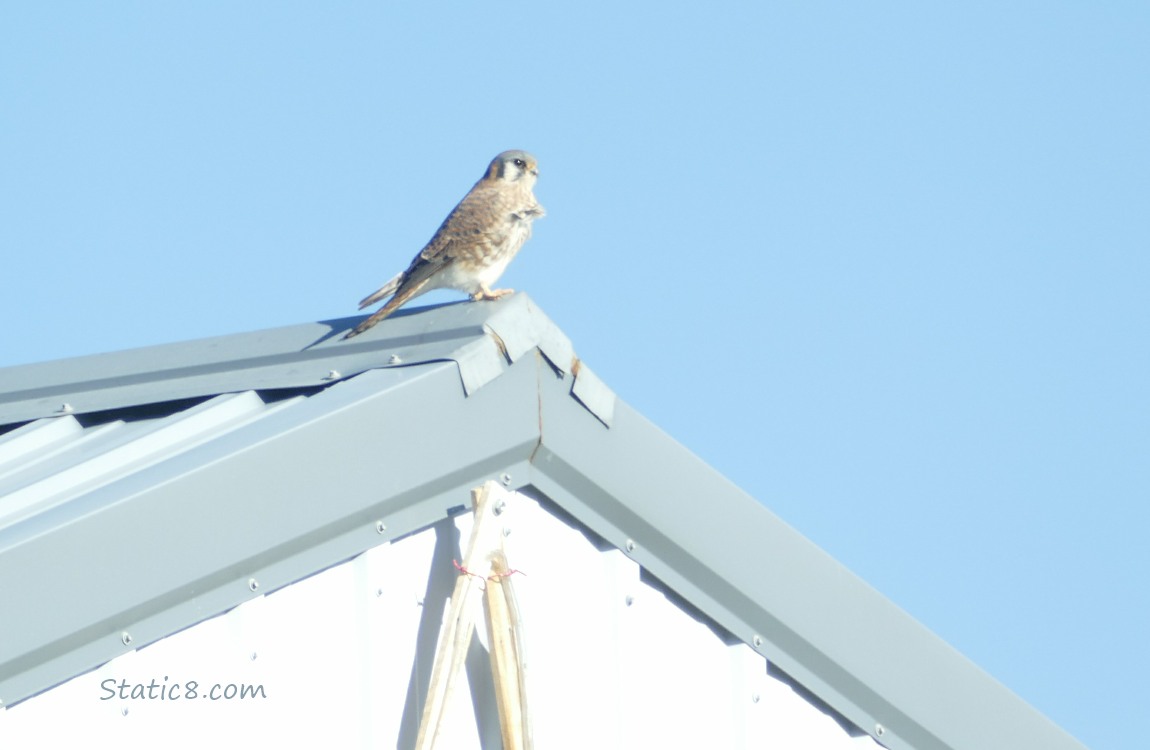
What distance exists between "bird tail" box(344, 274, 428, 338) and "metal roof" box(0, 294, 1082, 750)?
49 mm

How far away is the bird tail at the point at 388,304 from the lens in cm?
313

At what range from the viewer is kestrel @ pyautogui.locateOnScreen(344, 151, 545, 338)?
3.85 meters

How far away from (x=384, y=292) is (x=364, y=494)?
1.15 m

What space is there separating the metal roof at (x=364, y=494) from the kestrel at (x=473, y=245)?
591 mm

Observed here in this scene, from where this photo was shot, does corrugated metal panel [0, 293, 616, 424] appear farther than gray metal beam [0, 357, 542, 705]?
Yes

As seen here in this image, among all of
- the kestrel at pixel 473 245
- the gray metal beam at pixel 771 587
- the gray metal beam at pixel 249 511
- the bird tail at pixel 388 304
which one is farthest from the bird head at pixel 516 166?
the gray metal beam at pixel 249 511

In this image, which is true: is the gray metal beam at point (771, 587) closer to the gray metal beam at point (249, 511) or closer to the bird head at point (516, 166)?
the gray metal beam at point (249, 511)

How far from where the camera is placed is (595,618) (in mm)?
2926

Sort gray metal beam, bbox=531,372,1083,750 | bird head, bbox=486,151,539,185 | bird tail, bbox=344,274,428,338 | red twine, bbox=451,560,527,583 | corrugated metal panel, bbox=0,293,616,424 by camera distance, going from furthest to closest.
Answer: bird head, bbox=486,151,539,185, bird tail, bbox=344,274,428,338, gray metal beam, bbox=531,372,1083,750, corrugated metal panel, bbox=0,293,616,424, red twine, bbox=451,560,527,583

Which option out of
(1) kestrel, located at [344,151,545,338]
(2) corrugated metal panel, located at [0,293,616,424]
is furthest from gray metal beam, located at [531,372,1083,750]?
(1) kestrel, located at [344,151,545,338]

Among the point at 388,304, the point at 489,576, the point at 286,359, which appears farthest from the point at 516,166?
the point at 489,576

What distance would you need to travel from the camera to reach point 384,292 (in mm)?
3650

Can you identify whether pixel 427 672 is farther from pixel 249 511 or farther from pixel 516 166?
pixel 516 166

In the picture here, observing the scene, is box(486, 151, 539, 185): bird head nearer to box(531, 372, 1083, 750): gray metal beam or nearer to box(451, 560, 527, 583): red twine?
box(531, 372, 1083, 750): gray metal beam
